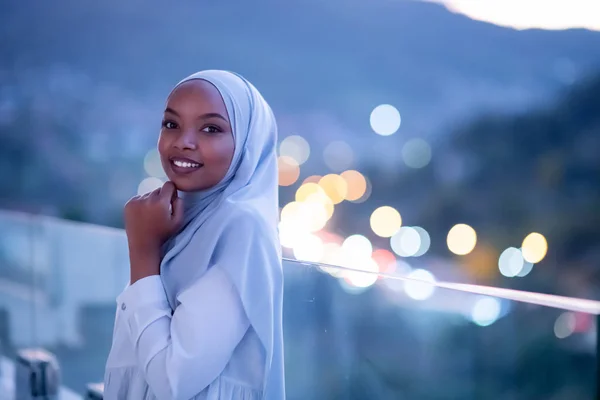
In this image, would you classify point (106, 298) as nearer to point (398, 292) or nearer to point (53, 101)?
point (398, 292)

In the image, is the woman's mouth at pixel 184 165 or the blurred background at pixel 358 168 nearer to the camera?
the woman's mouth at pixel 184 165

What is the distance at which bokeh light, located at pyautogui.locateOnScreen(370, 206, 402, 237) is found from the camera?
594cm

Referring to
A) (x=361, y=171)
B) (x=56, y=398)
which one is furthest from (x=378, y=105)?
(x=56, y=398)

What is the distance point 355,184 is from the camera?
16.9ft

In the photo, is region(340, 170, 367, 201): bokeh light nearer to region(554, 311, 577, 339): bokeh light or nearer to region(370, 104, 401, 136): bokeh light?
region(370, 104, 401, 136): bokeh light

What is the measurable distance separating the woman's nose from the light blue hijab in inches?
2.5

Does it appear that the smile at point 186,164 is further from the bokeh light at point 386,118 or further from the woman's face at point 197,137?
the bokeh light at point 386,118

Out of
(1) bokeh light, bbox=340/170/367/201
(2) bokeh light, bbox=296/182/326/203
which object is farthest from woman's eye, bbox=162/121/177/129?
(1) bokeh light, bbox=340/170/367/201

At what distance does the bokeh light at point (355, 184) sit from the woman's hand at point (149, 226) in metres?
3.72

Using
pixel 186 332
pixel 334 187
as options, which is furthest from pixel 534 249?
pixel 186 332

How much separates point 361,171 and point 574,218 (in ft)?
9.39

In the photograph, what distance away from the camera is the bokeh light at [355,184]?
15.9 feet

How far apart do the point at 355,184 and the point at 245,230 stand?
427cm

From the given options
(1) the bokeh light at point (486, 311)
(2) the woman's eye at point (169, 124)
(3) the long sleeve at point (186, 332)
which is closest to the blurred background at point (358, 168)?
(1) the bokeh light at point (486, 311)
